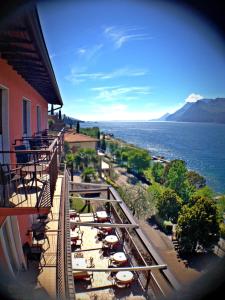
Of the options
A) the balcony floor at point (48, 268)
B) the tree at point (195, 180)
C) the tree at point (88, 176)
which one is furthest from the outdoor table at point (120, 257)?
the tree at point (195, 180)

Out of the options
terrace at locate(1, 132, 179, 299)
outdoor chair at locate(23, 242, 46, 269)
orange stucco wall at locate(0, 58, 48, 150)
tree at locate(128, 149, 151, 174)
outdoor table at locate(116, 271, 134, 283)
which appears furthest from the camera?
tree at locate(128, 149, 151, 174)

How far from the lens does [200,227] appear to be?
14.0m

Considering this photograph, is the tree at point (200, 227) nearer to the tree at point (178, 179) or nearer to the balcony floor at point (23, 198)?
the tree at point (178, 179)

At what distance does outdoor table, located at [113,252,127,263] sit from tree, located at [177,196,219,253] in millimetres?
7586

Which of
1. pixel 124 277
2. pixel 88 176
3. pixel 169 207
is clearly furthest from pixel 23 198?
pixel 88 176

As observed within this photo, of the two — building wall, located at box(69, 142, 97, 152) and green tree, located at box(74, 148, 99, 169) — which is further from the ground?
building wall, located at box(69, 142, 97, 152)

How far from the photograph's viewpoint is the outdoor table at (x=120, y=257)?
720cm

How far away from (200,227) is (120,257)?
8166 millimetres

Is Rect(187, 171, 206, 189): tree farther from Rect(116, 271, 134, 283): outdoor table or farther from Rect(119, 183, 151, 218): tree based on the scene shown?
Rect(116, 271, 134, 283): outdoor table

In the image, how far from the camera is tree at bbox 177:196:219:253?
45.7 ft

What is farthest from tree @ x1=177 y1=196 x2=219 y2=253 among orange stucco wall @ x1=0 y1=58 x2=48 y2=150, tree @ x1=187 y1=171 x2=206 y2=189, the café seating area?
tree @ x1=187 y1=171 x2=206 y2=189

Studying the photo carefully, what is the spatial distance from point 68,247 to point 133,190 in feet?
56.5

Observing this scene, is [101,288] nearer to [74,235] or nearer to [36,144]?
[74,235]

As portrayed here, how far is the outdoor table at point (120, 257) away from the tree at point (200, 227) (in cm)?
759
